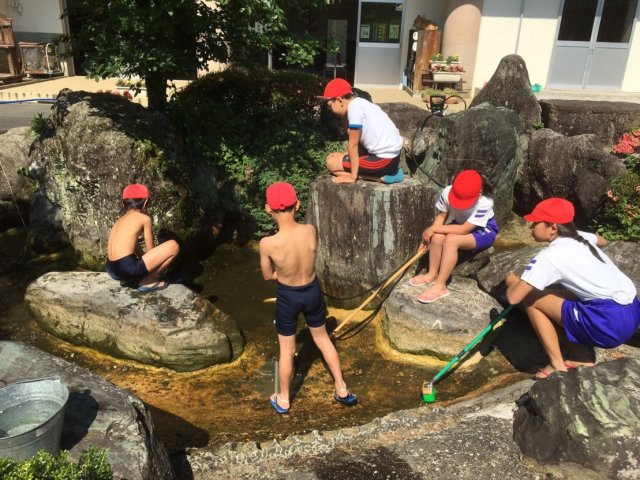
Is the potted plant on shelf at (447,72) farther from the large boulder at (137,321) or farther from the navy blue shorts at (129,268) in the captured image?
the navy blue shorts at (129,268)

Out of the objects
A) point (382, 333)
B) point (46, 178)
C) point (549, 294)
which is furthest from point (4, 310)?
point (549, 294)

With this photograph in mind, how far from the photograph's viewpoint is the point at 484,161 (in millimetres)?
7227

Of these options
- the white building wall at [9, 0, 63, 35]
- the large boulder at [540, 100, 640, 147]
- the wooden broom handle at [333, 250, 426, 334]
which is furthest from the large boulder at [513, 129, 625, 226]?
the white building wall at [9, 0, 63, 35]

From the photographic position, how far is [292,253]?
3809mm

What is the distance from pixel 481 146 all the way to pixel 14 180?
6255 millimetres

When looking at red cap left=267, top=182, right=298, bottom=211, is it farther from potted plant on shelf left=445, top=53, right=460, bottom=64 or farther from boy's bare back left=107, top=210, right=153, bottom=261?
potted plant on shelf left=445, top=53, right=460, bottom=64

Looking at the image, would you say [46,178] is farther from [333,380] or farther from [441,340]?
[441,340]

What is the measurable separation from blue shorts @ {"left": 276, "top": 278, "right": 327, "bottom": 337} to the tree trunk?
379 centimetres

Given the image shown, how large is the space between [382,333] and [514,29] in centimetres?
1045

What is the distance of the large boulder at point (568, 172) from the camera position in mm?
6789

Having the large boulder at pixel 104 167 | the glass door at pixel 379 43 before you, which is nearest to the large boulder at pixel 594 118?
the large boulder at pixel 104 167

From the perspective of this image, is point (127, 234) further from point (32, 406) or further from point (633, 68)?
point (633, 68)

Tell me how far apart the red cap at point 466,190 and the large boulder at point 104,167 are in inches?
123

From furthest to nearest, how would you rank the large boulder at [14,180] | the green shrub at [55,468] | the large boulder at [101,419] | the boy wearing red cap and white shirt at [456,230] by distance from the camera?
1. the large boulder at [14,180]
2. the boy wearing red cap and white shirt at [456,230]
3. the large boulder at [101,419]
4. the green shrub at [55,468]
